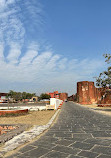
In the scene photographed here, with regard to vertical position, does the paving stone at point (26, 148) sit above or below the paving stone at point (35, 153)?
below

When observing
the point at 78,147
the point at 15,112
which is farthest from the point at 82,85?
the point at 78,147

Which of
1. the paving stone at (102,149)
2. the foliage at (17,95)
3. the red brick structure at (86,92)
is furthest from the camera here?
the foliage at (17,95)

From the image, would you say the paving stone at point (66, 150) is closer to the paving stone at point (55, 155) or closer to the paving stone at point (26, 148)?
the paving stone at point (55, 155)

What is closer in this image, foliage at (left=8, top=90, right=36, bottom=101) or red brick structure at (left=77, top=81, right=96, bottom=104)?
red brick structure at (left=77, top=81, right=96, bottom=104)

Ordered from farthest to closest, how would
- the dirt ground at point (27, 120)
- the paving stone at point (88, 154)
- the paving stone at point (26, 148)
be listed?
1. the dirt ground at point (27, 120)
2. the paving stone at point (26, 148)
3. the paving stone at point (88, 154)

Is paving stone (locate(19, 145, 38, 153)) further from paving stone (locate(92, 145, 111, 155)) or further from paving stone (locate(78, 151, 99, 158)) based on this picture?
paving stone (locate(92, 145, 111, 155))

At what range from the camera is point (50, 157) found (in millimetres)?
3066

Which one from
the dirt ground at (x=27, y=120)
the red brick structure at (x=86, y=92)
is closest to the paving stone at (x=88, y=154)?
the dirt ground at (x=27, y=120)

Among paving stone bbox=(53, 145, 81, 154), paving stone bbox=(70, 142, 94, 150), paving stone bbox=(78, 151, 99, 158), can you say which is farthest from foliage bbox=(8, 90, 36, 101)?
paving stone bbox=(78, 151, 99, 158)

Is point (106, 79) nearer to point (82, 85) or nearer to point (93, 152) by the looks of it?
point (93, 152)

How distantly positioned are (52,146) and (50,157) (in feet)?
2.46

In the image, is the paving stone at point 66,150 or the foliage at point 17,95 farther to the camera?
the foliage at point 17,95

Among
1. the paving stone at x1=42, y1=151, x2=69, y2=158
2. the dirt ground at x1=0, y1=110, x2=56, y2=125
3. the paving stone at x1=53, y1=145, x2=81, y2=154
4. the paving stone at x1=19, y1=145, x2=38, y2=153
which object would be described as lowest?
the dirt ground at x1=0, y1=110, x2=56, y2=125

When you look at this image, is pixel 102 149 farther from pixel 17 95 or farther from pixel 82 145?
pixel 17 95
